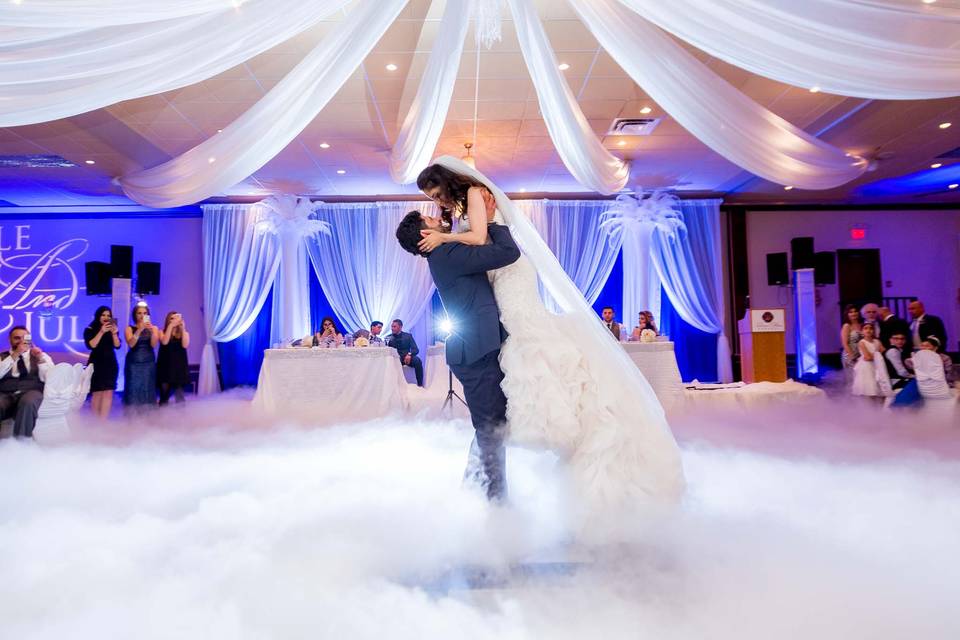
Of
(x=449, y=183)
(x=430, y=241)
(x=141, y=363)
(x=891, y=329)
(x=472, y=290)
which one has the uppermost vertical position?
(x=449, y=183)

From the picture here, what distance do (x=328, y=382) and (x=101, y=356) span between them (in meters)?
2.11

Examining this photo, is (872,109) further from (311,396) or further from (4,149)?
(4,149)

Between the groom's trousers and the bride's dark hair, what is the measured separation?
0.65 metres

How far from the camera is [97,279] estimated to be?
9117 mm

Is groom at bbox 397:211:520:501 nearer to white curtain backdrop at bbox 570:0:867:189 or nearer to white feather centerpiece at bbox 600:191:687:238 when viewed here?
white curtain backdrop at bbox 570:0:867:189

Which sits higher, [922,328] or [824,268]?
[824,268]

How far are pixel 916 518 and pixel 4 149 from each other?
9090 millimetres

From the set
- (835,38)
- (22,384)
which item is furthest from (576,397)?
(22,384)

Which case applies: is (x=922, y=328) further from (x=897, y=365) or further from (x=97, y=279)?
(x=97, y=279)

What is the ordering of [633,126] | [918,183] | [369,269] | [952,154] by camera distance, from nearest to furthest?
[633,126], [952,154], [918,183], [369,269]

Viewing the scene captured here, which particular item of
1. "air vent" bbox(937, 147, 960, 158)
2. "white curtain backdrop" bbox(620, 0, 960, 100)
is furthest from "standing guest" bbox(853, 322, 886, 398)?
"air vent" bbox(937, 147, 960, 158)

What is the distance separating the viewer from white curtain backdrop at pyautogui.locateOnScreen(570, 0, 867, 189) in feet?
10.5

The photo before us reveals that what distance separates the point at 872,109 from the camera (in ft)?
20.7

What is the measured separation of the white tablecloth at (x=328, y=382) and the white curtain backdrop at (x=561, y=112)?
2.82 metres
